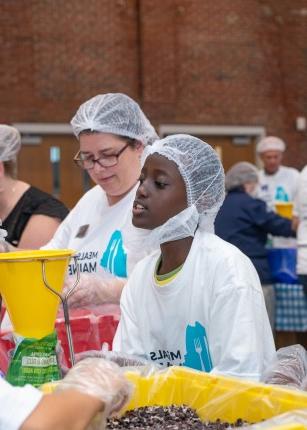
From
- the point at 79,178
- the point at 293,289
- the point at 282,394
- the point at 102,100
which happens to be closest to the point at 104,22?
the point at 79,178

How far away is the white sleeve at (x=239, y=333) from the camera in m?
2.06

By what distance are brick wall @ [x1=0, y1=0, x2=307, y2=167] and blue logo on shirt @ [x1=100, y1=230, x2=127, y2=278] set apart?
267 inches

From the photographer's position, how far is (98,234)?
2938 mm

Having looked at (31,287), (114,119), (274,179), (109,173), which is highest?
(114,119)

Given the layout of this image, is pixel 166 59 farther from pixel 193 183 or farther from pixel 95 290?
pixel 193 183

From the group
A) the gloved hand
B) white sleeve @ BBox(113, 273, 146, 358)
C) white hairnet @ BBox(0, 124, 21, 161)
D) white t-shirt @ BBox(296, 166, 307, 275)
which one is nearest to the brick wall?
white t-shirt @ BBox(296, 166, 307, 275)

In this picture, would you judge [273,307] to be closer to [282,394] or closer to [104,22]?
[282,394]

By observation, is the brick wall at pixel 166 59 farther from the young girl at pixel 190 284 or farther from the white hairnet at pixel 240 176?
the young girl at pixel 190 284

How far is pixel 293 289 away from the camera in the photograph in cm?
590

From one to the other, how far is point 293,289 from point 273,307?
9.6 inches

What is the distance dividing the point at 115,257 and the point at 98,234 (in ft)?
0.53

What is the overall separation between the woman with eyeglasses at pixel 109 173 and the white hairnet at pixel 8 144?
75cm

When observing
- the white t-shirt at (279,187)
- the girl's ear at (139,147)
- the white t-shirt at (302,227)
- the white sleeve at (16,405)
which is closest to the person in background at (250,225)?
the white t-shirt at (302,227)

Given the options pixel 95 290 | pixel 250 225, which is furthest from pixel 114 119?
pixel 250 225
